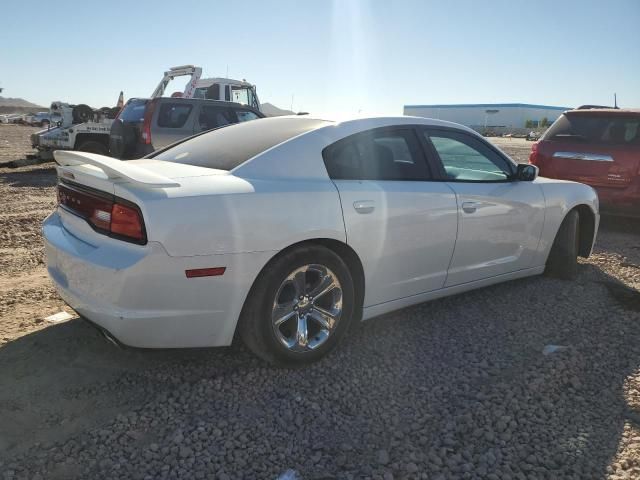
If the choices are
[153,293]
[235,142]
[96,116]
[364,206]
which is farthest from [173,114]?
[153,293]

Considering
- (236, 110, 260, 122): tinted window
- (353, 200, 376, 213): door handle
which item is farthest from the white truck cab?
(353, 200, 376, 213): door handle

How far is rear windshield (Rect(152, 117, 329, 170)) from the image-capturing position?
10.5ft

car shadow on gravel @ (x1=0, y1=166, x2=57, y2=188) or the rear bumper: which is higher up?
car shadow on gravel @ (x1=0, y1=166, x2=57, y2=188)

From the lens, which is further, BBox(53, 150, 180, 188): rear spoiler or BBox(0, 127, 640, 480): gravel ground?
BBox(53, 150, 180, 188): rear spoiler

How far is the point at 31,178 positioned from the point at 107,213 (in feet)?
33.3

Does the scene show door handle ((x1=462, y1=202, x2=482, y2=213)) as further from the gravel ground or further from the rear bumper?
the rear bumper

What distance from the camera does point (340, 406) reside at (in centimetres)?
277

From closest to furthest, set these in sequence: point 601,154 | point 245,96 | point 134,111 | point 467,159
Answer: point 467,159
point 601,154
point 134,111
point 245,96

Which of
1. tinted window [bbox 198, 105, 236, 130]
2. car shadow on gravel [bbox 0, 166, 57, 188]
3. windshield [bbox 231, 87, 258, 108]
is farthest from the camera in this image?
windshield [bbox 231, 87, 258, 108]

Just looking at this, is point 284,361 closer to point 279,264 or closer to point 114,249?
point 279,264

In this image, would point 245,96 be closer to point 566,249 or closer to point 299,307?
point 566,249

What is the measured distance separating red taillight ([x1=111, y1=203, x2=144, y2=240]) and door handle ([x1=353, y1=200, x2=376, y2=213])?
1.24 metres

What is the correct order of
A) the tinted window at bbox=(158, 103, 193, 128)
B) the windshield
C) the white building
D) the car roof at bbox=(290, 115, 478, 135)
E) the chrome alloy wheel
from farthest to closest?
the white building < the windshield < the tinted window at bbox=(158, 103, 193, 128) < the car roof at bbox=(290, 115, 478, 135) < the chrome alloy wheel

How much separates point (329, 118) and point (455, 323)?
5.79ft
